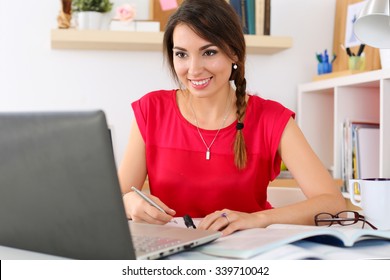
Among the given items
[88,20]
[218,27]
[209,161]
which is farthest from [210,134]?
[88,20]

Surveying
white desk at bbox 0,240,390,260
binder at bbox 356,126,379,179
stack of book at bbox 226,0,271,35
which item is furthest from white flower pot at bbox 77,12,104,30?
white desk at bbox 0,240,390,260

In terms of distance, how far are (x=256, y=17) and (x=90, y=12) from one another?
762 millimetres

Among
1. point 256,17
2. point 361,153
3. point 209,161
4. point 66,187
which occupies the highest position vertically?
point 256,17

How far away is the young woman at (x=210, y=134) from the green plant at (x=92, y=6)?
924 mm

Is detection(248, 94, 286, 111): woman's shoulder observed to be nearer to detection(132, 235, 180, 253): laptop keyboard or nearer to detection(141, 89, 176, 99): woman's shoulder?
detection(141, 89, 176, 99): woman's shoulder

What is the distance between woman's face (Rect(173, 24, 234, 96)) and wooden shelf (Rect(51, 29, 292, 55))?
2.93 feet

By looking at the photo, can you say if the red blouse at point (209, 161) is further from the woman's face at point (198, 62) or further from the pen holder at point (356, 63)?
the pen holder at point (356, 63)

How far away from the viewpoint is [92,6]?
2834mm

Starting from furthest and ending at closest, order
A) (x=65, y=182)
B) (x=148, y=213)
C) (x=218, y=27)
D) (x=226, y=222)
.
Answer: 1. (x=218, y=27)
2. (x=148, y=213)
3. (x=226, y=222)
4. (x=65, y=182)

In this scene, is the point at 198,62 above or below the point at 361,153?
above

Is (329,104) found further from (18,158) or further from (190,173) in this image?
(18,158)

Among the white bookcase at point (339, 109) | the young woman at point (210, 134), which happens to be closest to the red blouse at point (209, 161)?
the young woman at point (210, 134)

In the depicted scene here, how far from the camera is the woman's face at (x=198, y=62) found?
6.13 feet

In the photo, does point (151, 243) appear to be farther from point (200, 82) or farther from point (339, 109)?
point (339, 109)
